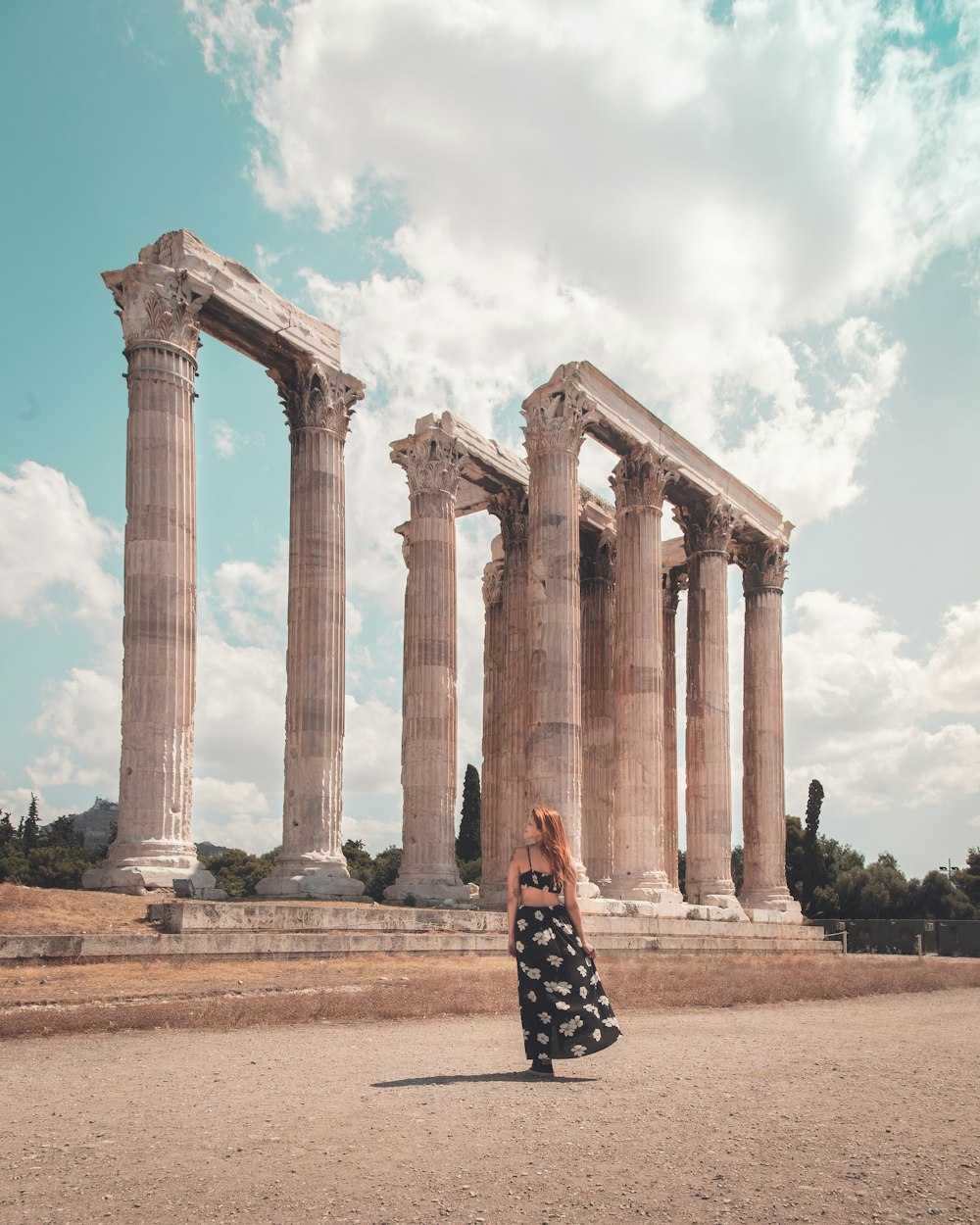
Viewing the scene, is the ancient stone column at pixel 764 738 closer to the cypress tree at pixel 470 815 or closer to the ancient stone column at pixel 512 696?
the ancient stone column at pixel 512 696

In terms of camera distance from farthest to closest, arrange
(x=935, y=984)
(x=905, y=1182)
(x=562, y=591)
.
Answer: (x=562, y=591) < (x=935, y=984) < (x=905, y=1182)

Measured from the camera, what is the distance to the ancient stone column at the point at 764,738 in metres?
46.8

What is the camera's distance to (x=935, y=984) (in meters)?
25.1

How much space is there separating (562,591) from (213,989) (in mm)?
21493

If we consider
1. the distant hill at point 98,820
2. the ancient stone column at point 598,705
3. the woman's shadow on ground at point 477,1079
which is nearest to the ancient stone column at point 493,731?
the ancient stone column at point 598,705

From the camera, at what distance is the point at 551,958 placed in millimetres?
9750

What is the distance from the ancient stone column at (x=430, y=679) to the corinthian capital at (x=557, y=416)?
2.70m

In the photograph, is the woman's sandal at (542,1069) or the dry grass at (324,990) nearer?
the woman's sandal at (542,1069)

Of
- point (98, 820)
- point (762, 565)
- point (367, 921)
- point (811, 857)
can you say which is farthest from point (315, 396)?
point (98, 820)

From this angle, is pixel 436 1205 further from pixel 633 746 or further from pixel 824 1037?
pixel 633 746

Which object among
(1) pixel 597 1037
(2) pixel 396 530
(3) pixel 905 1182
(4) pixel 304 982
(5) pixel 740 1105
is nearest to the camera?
(3) pixel 905 1182

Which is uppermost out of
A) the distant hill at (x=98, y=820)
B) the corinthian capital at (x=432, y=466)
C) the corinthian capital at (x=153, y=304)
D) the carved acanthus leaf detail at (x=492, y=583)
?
the corinthian capital at (x=153, y=304)

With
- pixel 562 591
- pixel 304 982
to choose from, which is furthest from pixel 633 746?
pixel 304 982

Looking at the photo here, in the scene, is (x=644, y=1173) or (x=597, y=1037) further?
(x=597, y=1037)
